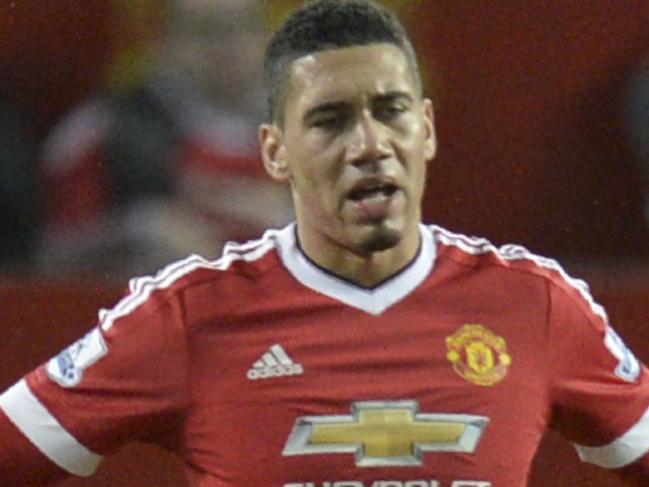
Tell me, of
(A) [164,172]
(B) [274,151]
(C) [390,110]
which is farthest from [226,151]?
(C) [390,110]

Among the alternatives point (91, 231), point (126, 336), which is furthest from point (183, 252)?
point (126, 336)

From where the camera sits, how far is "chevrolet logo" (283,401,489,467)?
6.15 ft

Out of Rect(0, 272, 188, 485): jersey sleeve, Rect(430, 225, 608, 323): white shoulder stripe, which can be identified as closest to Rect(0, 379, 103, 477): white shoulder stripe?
Rect(0, 272, 188, 485): jersey sleeve

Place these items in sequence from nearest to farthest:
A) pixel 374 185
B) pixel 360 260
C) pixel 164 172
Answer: pixel 374 185, pixel 360 260, pixel 164 172

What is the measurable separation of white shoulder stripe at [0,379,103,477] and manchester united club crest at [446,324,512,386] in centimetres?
36

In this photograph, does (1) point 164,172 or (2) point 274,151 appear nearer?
(2) point 274,151

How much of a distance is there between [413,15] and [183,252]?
652mm

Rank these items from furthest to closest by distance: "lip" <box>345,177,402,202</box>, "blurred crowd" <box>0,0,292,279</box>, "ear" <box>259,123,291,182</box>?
"blurred crowd" <box>0,0,292,279</box> < "ear" <box>259,123,291,182</box> < "lip" <box>345,177,402,202</box>

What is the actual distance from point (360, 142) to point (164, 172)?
117 centimetres

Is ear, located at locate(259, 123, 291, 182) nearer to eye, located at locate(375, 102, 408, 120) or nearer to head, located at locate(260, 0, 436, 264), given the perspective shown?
head, located at locate(260, 0, 436, 264)

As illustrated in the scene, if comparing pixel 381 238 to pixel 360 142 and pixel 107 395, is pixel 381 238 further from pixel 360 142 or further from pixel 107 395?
pixel 107 395

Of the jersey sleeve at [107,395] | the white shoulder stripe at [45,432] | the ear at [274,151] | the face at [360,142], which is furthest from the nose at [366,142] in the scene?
the white shoulder stripe at [45,432]

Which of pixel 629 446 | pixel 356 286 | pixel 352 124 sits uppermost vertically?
pixel 352 124

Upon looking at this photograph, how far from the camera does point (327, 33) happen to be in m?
1.93
